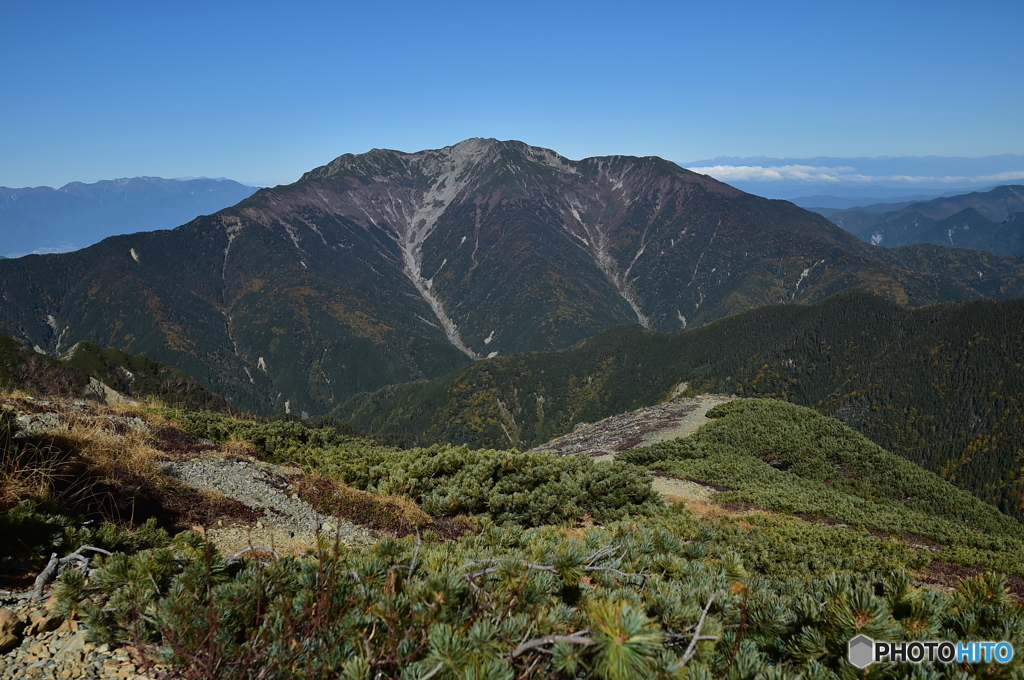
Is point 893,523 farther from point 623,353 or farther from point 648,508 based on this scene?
point 623,353

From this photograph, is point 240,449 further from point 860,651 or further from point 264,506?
point 860,651

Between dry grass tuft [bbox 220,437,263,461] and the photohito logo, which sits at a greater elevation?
the photohito logo

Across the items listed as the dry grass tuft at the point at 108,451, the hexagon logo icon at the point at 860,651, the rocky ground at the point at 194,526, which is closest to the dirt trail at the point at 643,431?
the rocky ground at the point at 194,526

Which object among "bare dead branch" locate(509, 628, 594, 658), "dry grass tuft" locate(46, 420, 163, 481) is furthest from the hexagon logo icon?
"dry grass tuft" locate(46, 420, 163, 481)

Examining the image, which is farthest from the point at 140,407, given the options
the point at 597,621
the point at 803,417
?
the point at 803,417

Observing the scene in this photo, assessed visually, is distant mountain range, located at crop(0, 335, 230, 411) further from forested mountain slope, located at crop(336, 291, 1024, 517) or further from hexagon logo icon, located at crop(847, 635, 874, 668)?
forested mountain slope, located at crop(336, 291, 1024, 517)

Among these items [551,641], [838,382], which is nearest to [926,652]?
[551,641]

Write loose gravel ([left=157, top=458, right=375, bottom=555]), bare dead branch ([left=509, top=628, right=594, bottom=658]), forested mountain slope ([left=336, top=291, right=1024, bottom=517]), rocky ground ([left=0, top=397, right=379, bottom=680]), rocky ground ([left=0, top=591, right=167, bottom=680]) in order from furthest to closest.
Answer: forested mountain slope ([left=336, top=291, right=1024, bottom=517]) → loose gravel ([left=157, top=458, right=375, bottom=555]) → rocky ground ([left=0, top=397, right=379, bottom=680]) → rocky ground ([left=0, top=591, right=167, bottom=680]) → bare dead branch ([left=509, top=628, right=594, bottom=658])
